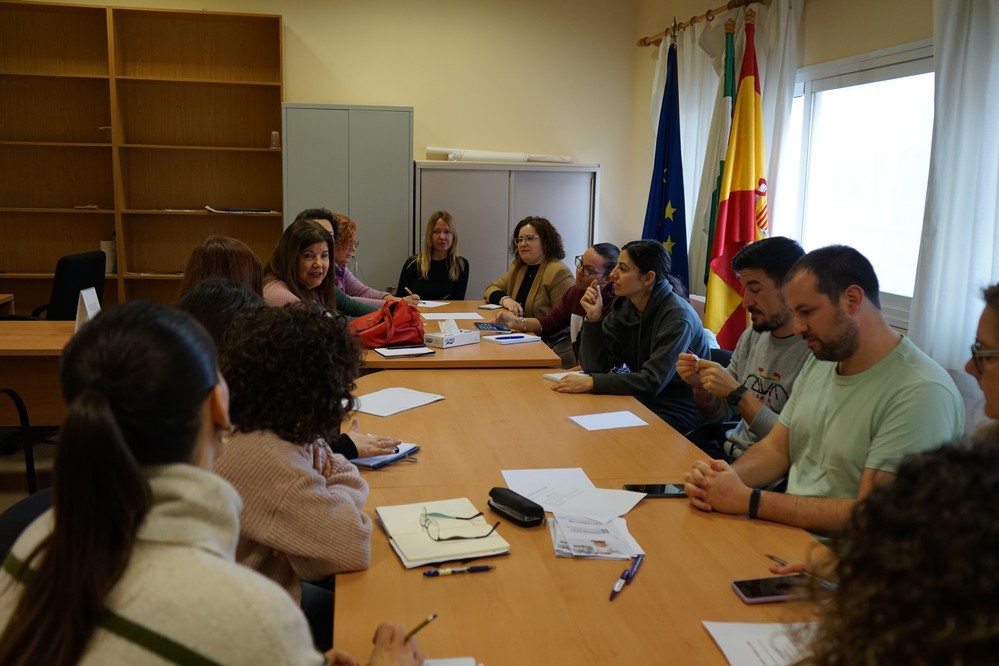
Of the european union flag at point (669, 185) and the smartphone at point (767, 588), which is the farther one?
the european union flag at point (669, 185)

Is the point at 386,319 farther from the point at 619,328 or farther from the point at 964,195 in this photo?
the point at 964,195

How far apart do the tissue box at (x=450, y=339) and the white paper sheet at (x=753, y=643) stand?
2596mm

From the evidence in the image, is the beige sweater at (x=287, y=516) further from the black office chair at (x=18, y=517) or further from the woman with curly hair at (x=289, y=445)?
the black office chair at (x=18, y=517)

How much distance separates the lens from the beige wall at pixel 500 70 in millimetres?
6285

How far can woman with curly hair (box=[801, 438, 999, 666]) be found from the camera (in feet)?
2.18

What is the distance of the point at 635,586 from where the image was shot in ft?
5.17

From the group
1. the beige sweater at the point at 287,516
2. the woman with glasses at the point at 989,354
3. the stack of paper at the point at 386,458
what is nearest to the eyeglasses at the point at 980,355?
the woman with glasses at the point at 989,354

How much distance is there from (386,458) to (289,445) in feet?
2.15

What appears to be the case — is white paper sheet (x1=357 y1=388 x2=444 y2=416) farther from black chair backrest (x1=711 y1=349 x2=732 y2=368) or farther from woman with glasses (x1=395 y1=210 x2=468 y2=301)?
woman with glasses (x1=395 y1=210 x2=468 y2=301)

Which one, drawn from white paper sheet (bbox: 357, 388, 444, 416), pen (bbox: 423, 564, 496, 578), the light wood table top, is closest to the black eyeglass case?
pen (bbox: 423, 564, 496, 578)

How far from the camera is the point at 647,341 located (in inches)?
138

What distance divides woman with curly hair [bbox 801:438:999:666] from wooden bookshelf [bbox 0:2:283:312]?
19.1 feet

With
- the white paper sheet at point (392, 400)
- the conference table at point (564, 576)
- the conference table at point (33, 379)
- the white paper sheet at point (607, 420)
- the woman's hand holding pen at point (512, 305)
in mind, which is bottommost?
the conference table at point (33, 379)

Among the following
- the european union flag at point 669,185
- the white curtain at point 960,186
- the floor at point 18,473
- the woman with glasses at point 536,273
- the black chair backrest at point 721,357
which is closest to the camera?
the white curtain at point 960,186
